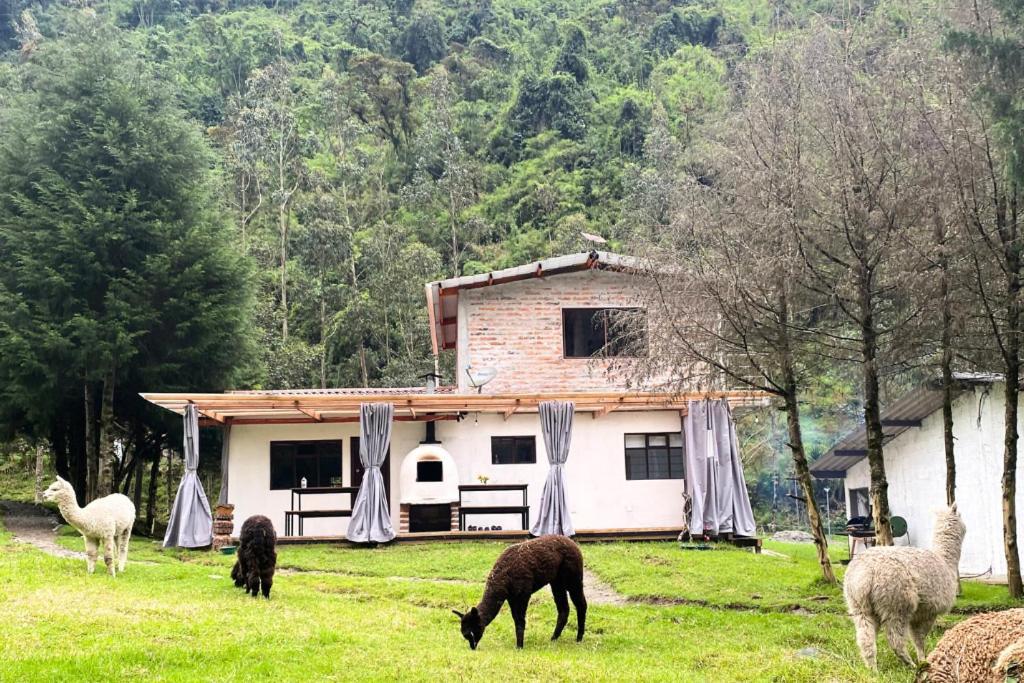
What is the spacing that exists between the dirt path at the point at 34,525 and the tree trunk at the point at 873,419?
11237 millimetres

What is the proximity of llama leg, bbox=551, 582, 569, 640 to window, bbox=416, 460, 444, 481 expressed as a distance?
881 cm

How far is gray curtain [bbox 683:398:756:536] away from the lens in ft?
60.3

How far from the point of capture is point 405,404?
1800cm

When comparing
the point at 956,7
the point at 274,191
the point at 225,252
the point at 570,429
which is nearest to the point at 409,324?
the point at 274,191

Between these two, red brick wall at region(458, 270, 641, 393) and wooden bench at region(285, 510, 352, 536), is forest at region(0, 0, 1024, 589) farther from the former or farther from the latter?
wooden bench at region(285, 510, 352, 536)

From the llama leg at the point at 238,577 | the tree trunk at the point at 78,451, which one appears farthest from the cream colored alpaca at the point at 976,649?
the tree trunk at the point at 78,451

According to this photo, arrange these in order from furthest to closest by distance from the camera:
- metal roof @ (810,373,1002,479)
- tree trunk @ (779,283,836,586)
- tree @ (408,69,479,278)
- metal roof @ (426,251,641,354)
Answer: tree @ (408,69,479,278) → metal roof @ (426,251,641,354) → metal roof @ (810,373,1002,479) → tree trunk @ (779,283,836,586)

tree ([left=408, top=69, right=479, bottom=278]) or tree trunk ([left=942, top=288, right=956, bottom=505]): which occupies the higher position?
tree ([left=408, top=69, right=479, bottom=278])

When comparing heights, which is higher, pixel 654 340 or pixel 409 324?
pixel 409 324

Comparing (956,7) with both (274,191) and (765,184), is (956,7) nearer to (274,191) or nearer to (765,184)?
(765,184)

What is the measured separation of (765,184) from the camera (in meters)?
11.9

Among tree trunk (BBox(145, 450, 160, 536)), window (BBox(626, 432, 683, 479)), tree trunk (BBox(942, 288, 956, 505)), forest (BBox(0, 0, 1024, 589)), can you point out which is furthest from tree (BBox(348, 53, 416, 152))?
tree trunk (BBox(942, 288, 956, 505))

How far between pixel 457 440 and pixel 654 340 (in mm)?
7610

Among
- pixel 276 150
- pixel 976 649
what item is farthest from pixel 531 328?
pixel 276 150
